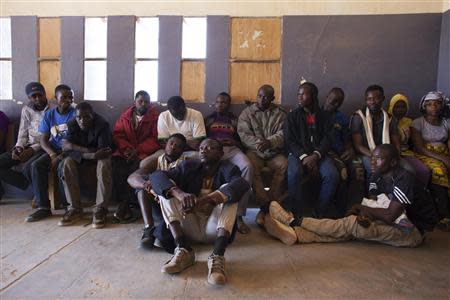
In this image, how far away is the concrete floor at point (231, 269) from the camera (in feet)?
7.34

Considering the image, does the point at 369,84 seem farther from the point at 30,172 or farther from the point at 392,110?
the point at 30,172

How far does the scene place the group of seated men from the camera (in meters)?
2.98

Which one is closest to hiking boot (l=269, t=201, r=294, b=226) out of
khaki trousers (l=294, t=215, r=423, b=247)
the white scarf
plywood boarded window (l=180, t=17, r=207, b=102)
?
khaki trousers (l=294, t=215, r=423, b=247)

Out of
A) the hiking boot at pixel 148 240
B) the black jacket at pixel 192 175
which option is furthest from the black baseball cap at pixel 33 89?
the hiking boot at pixel 148 240

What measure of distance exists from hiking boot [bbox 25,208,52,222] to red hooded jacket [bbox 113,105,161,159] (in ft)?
3.21

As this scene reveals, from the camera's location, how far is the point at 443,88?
419 centimetres

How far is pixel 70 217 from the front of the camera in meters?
3.60

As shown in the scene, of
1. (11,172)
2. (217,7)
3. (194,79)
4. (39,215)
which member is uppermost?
(217,7)

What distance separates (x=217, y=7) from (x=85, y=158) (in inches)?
97.9

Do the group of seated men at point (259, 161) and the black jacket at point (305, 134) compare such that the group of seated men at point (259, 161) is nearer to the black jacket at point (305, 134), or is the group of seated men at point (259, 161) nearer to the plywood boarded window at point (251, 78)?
the black jacket at point (305, 134)

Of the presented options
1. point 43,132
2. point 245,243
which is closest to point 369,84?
point 245,243

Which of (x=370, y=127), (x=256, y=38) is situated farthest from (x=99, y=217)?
(x=370, y=127)

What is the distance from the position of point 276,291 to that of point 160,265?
0.91 metres

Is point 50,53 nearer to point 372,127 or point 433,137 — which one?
point 372,127
